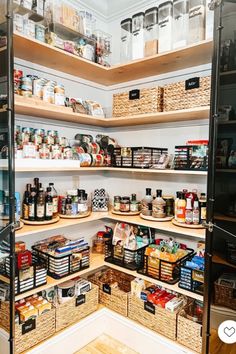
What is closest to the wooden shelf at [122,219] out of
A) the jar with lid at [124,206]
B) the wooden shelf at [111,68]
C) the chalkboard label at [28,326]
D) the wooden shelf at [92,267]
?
the jar with lid at [124,206]

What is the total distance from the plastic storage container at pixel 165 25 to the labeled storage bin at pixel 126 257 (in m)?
1.43

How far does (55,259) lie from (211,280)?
100cm

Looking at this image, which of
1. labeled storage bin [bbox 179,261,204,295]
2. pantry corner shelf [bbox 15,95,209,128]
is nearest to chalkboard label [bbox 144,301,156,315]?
labeled storage bin [bbox 179,261,204,295]

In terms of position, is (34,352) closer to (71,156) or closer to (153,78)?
(71,156)

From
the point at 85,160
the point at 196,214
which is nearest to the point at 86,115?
the point at 85,160

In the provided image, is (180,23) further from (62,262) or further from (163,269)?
(62,262)

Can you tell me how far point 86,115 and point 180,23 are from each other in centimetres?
86

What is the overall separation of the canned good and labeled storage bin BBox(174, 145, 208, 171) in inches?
25.3

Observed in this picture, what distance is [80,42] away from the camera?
1.94m

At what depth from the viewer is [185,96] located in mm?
1721

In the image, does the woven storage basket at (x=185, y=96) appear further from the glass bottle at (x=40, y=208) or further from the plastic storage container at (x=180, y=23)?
the glass bottle at (x=40, y=208)

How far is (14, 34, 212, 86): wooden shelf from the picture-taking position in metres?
1.62

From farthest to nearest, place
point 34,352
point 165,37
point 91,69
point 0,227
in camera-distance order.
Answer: point 91,69
point 165,37
point 34,352
point 0,227

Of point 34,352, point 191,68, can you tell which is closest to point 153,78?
point 191,68
